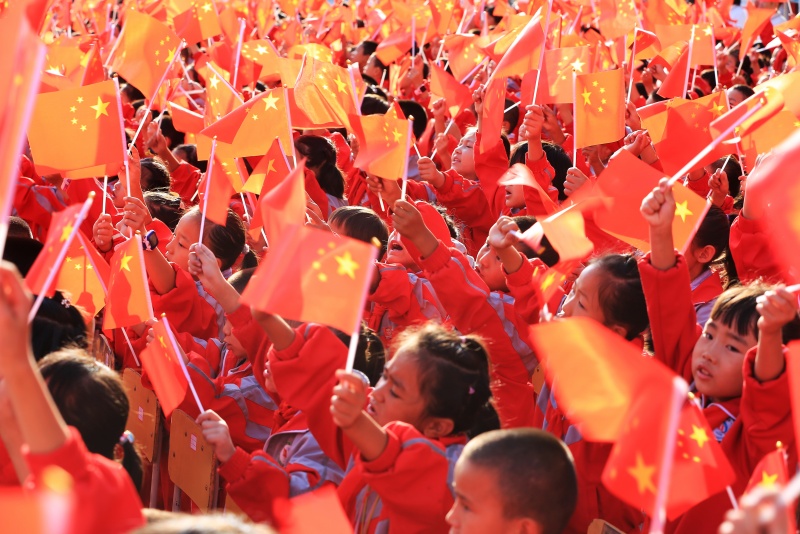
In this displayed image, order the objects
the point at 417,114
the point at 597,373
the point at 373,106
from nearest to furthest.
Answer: the point at 597,373 → the point at 373,106 → the point at 417,114

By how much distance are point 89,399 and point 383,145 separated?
207cm

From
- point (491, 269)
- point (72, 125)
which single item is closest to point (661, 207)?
point (491, 269)

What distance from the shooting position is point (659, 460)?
5.65 feet

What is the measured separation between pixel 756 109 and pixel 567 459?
49.2 inches

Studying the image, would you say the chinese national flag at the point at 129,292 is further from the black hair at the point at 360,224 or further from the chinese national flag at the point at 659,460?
the chinese national flag at the point at 659,460

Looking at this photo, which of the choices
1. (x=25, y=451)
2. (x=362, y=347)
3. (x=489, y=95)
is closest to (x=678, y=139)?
(x=489, y=95)

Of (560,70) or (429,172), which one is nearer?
(429,172)

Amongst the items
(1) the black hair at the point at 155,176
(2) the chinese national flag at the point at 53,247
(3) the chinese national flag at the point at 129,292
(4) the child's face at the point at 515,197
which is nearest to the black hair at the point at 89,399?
(2) the chinese national flag at the point at 53,247

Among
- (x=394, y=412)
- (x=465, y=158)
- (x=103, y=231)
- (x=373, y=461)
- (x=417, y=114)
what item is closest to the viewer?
(x=373, y=461)

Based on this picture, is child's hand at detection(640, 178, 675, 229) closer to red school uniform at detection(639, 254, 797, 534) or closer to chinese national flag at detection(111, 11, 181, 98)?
red school uniform at detection(639, 254, 797, 534)

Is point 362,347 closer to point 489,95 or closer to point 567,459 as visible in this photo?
point 567,459

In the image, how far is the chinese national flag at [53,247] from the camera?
231 cm

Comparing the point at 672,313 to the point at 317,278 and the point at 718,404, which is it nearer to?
the point at 718,404

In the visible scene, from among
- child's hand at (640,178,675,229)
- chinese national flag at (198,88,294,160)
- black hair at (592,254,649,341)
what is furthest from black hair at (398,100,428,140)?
child's hand at (640,178,675,229)
